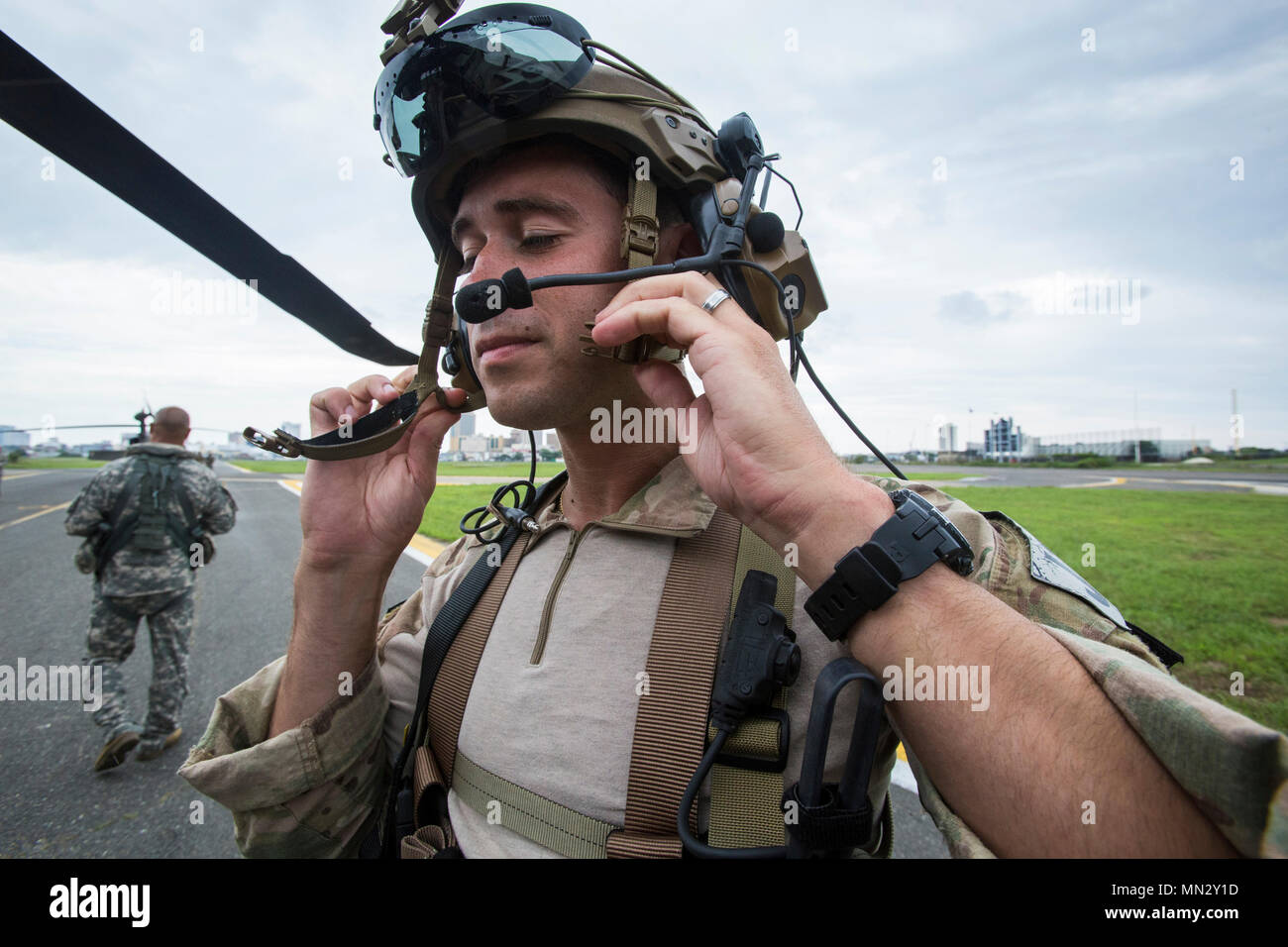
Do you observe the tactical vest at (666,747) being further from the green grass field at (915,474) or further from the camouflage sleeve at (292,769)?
the green grass field at (915,474)

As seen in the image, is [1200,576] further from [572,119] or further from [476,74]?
[476,74]

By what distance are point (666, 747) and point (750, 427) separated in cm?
A: 68

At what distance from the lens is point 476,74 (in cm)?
169

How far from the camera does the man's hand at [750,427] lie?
1.12 metres

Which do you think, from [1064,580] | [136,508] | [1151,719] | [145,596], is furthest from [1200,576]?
[136,508]

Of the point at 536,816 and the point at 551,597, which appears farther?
the point at 551,597

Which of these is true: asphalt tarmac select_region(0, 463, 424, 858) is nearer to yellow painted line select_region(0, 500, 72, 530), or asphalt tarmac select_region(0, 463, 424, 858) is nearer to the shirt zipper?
the shirt zipper

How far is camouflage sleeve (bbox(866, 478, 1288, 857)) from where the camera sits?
75 cm

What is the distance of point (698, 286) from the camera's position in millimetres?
1328

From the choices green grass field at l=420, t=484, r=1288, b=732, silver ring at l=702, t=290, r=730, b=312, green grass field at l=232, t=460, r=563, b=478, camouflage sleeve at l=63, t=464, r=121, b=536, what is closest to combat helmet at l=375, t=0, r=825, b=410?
silver ring at l=702, t=290, r=730, b=312

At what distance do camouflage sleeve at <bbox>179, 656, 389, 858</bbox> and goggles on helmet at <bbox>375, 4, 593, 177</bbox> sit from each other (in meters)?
1.55
